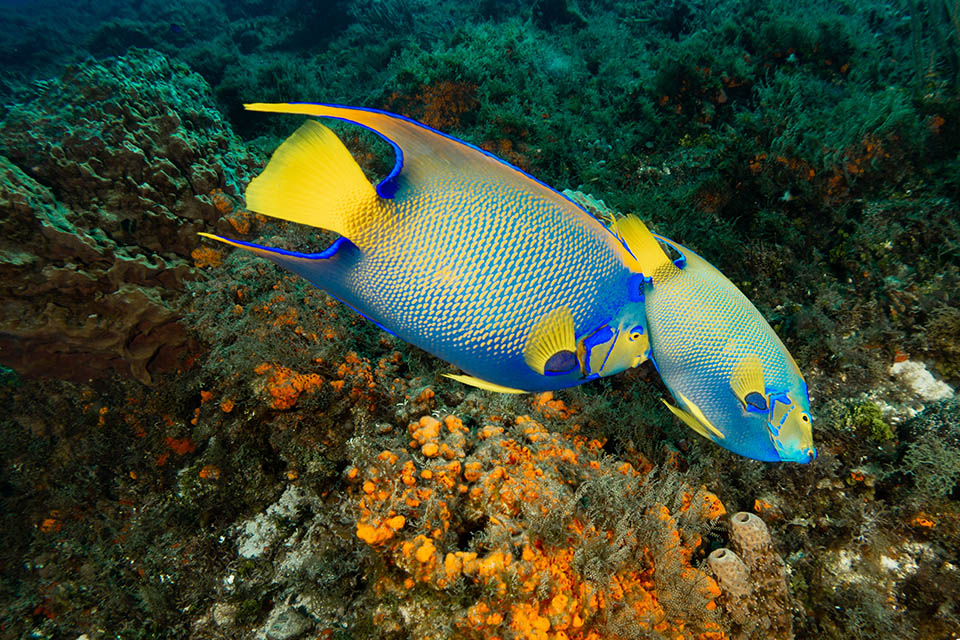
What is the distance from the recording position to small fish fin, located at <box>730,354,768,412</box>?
1614mm

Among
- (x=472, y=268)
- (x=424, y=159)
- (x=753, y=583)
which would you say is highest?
(x=424, y=159)

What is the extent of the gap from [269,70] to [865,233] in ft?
36.6

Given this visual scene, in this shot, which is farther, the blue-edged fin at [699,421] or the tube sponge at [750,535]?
the tube sponge at [750,535]

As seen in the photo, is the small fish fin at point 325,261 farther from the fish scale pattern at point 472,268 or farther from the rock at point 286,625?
the rock at point 286,625

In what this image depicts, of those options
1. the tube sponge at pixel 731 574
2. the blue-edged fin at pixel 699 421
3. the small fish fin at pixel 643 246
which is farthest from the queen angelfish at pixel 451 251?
the tube sponge at pixel 731 574

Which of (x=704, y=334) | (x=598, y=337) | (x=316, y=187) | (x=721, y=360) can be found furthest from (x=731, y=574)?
(x=316, y=187)

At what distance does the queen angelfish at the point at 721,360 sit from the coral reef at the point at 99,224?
379 centimetres

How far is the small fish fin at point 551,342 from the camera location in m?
1.36

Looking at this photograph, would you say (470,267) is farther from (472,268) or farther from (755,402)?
(755,402)

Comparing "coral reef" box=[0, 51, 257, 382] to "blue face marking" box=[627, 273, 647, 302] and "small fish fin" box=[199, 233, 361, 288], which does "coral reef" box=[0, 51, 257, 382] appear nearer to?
"small fish fin" box=[199, 233, 361, 288]

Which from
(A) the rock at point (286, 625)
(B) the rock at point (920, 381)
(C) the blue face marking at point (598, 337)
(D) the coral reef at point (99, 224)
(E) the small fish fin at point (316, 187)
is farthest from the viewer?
(D) the coral reef at point (99, 224)

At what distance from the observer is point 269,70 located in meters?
9.53

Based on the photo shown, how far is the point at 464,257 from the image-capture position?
51.3 inches

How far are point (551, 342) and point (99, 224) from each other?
14.2 ft
